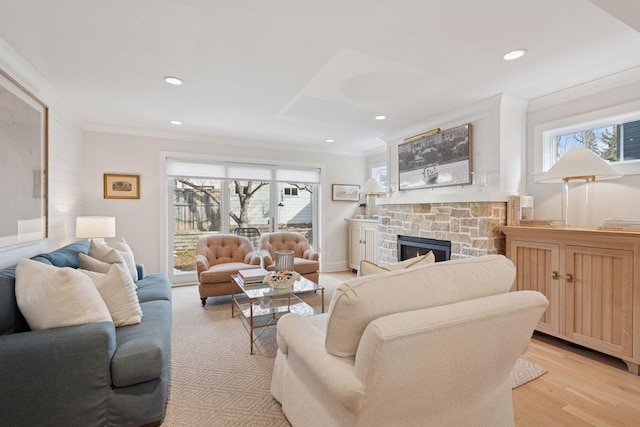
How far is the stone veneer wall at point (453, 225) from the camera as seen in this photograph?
324 centimetres

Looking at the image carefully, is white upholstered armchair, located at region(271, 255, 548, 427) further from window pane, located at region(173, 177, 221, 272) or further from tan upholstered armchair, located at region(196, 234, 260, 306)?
window pane, located at region(173, 177, 221, 272)

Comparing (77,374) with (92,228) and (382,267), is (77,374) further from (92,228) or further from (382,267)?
(92,228)

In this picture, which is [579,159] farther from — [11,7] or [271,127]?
[11,7]

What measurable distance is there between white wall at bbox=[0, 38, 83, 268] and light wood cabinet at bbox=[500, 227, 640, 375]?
441 cm

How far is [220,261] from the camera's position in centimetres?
432

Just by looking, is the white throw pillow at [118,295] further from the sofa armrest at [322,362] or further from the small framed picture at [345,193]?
the small framed picture at [345,193]

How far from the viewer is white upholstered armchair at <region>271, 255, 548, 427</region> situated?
1.12 metres

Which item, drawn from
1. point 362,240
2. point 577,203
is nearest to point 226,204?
point 362,240

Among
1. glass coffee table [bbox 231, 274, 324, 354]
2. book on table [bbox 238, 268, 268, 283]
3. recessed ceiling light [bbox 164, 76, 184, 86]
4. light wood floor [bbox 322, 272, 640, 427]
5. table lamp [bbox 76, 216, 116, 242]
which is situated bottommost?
light wood floor [bbox 322, 272, 640, 427]

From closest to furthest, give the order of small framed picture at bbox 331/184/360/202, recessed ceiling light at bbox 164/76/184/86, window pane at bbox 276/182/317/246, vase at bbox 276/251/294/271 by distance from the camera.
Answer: recessed ceiling light at bbox 164/76/184/86 → vase at bbox 276/251/294/271 → window pane at bbox 276/182/317/246 → small framed picture at bbox 331/184/360/202

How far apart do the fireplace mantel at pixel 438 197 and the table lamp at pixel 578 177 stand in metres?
0.45

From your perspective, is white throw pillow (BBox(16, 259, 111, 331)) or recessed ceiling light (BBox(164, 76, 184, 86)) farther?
recessed ceiling light (BBox(164, 76, 184, 86))

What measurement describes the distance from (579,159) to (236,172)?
176 inches

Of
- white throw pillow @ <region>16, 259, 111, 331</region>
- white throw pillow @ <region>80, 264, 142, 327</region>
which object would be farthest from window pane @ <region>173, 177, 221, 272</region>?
white throw pillow @ <region>16, 259, 111, 331</region>
